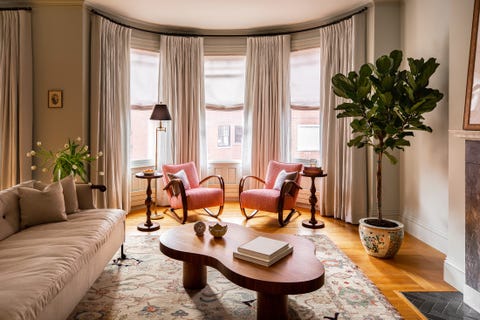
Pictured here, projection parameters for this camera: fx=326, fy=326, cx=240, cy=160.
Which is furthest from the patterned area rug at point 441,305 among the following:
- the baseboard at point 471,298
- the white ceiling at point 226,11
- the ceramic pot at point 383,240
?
the white ceiling at point 226,11

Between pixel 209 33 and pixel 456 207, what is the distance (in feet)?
15.1

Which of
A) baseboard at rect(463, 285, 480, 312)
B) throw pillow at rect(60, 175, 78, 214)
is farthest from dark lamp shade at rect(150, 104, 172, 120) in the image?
baseboard at rect(463, 285, 480, 312)

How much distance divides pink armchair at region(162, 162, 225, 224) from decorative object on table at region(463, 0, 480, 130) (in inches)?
125

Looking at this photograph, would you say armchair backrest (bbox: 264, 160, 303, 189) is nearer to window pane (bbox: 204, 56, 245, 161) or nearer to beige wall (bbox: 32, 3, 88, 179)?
window pane (bbox: 204, 56, 245, 161)

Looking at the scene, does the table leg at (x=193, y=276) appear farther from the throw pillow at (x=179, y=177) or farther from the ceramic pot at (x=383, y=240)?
the throw pillow at (x=179, y=177)

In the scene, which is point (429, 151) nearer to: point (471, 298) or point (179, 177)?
point (471, 298)

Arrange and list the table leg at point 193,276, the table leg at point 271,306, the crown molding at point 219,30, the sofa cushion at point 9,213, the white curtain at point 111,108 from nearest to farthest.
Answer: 1. the table leg at point 271,306
2. the sofa cushion at point 9,213
3. the table leg at point 193,276
4. the white curtain at point 111,108
5. the crown molding at point 219,30

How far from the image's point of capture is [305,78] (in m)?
5.48

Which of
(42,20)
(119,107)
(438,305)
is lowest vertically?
(438,305)

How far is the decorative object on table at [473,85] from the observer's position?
7.76 feet

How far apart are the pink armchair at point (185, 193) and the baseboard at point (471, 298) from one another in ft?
10.2

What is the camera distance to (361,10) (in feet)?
14.7

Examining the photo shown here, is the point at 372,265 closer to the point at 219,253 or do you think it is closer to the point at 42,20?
the point at 219,253

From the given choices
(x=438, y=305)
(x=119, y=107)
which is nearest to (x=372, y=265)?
(x=438, y=305)
